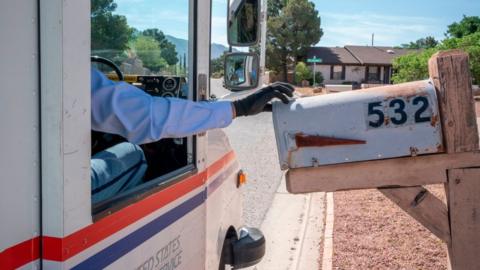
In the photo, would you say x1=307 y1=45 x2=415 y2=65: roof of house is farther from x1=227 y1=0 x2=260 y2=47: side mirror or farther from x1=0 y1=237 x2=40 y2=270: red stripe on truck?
x1=0 y1=237 x2=40 y2=270: red stripe on truck

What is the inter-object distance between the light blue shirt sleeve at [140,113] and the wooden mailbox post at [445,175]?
462 mm

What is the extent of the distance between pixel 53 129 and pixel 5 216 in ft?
0.79

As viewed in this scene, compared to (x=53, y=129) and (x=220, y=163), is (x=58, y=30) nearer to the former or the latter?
(x=53, y=129)

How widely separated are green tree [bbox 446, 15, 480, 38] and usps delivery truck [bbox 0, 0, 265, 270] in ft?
155

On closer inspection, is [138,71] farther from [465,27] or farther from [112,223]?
[465,27]

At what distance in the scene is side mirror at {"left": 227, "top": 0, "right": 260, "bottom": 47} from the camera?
2781 mm

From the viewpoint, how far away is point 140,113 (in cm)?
191

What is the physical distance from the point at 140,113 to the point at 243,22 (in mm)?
1097

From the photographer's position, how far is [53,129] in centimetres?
136

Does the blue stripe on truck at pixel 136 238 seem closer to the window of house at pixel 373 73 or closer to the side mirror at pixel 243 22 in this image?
the side mirror at pixel 243 22

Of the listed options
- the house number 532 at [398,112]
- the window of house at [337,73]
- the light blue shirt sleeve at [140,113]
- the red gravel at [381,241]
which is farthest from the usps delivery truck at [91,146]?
the window of house at [337,73]

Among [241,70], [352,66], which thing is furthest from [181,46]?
[352,66]

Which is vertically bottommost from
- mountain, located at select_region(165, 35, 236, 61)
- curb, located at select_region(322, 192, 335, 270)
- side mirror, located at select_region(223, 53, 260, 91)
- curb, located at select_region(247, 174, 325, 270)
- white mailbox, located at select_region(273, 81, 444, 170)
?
curb, located at select_region(247, 174, 325, 270)

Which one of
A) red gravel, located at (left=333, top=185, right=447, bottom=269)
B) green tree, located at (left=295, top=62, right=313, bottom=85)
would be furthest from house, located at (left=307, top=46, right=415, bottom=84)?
red gravel, located at (left=333, top=185, right=447, bottom=269)
